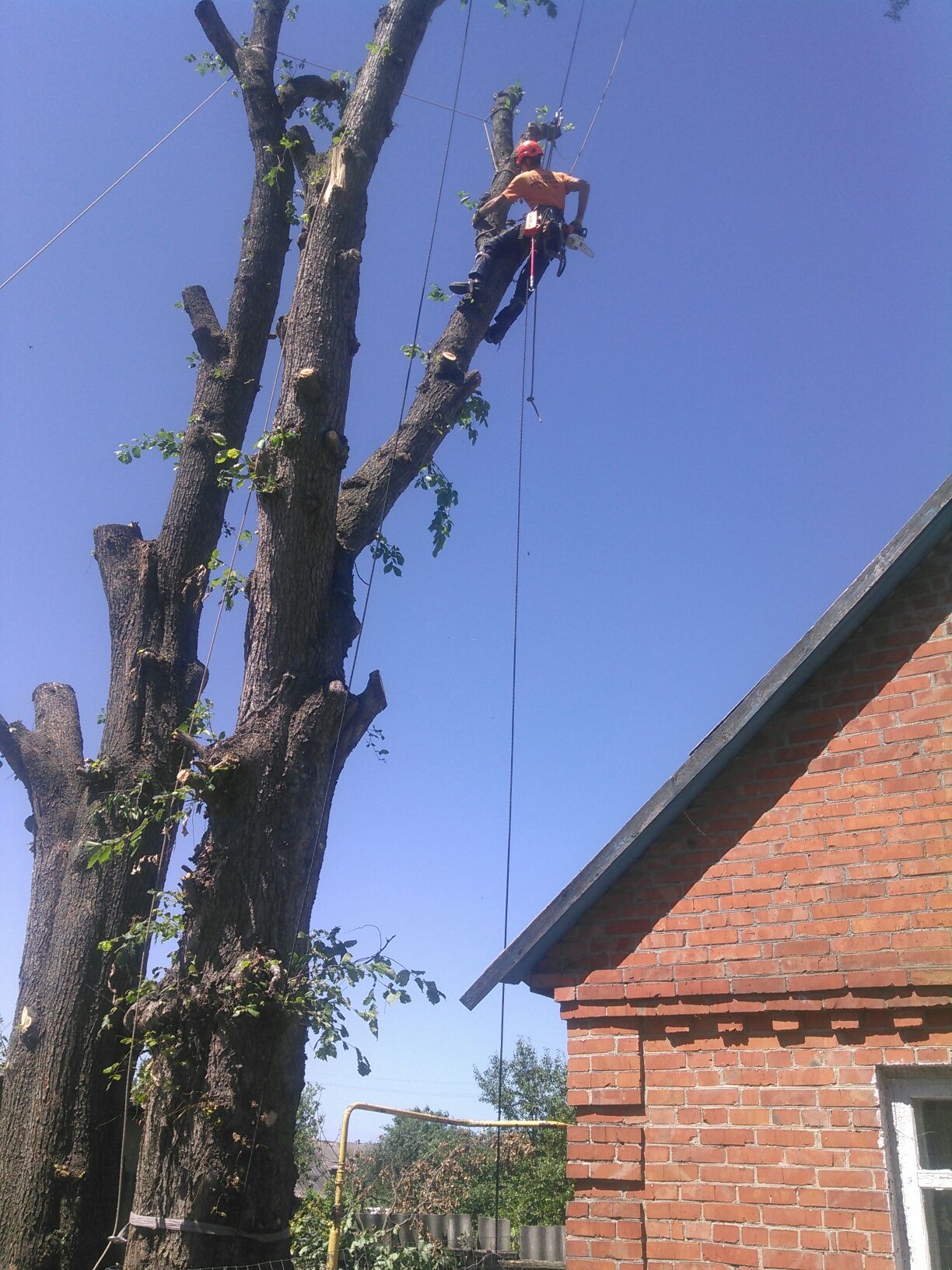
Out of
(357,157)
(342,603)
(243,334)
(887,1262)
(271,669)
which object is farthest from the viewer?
(243,334)

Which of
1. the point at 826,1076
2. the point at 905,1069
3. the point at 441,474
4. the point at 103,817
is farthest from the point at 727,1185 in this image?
the point at 441,474

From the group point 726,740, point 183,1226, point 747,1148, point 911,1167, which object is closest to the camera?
point 183,1226

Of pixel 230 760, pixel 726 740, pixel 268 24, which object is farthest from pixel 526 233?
pixel 230 760

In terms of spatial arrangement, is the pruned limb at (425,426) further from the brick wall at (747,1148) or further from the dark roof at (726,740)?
the brick wall at (747,1148)

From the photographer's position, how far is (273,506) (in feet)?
17.3

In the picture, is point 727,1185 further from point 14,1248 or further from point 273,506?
point 273,506

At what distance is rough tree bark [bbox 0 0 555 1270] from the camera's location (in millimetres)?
4195

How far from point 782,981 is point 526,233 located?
4975 millimetres

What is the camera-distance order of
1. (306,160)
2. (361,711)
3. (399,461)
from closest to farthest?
(361,711) → (399,461) → (306,160)

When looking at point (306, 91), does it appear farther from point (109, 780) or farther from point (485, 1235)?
point (485, 1235)

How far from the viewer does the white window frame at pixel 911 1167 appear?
4035 mm

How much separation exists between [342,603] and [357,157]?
2960 mm

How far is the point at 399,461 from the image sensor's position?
600 centimetres

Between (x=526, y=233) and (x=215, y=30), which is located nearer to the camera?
(x=526, y=233)
